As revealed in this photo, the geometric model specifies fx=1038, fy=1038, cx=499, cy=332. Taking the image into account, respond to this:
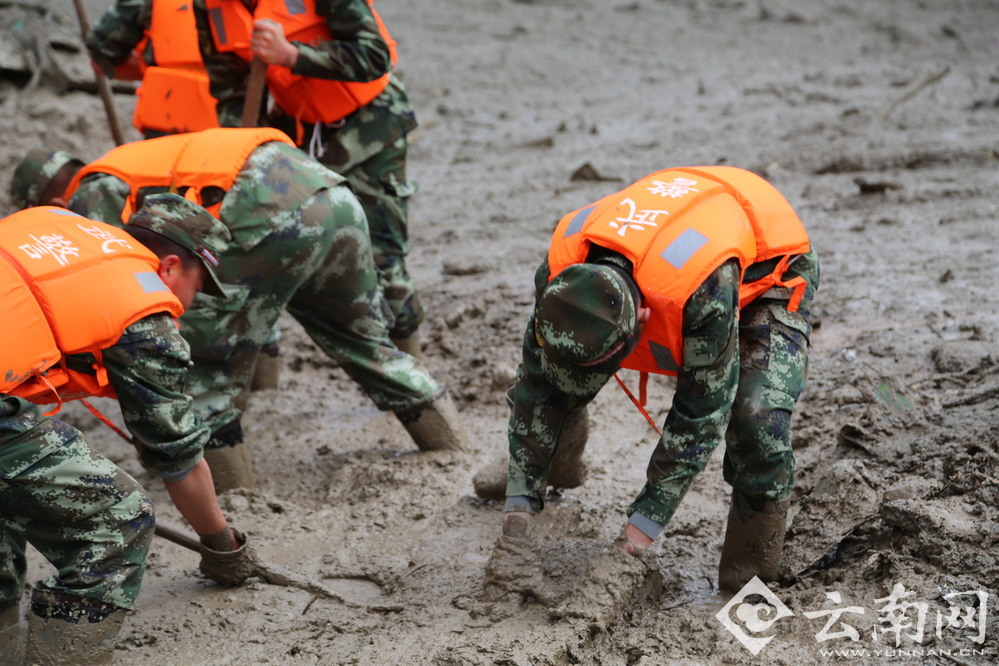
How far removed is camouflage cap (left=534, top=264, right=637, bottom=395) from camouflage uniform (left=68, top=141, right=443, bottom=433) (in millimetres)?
1187

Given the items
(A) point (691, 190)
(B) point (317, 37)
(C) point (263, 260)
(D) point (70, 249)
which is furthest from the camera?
(B) point (317, 37)

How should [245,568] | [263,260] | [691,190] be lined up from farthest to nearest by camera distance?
[263,260]
[245,568]
[691,190]

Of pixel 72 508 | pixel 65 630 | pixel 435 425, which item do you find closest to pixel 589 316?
pixel 72 508

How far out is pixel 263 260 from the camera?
11.1ft

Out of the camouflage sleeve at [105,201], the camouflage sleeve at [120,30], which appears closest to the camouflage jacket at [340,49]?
the camouflage sleeve at [120,30]

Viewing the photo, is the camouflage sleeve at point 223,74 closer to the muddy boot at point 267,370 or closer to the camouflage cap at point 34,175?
the camouflage cap at point 34,175

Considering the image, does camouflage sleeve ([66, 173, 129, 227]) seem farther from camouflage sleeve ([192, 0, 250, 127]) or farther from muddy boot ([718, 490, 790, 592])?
muddy boot ([718, 490, 790, 592])

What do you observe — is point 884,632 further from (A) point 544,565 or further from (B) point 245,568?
(B) point 245,568

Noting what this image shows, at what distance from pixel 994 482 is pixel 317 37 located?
9.52 ft

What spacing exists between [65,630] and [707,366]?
1.74m

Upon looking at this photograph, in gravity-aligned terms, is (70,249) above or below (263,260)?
above

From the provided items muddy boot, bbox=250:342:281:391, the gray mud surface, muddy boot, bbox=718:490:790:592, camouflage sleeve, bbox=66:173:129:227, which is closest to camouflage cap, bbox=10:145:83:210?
camouflage sleeve, bbox=66:173:129:227

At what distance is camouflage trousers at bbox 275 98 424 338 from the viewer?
4.26 metres

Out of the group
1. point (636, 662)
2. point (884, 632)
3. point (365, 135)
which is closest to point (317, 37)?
point (365, 135)
